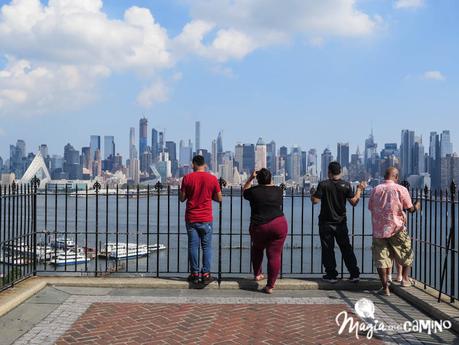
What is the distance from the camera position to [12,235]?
7211mm

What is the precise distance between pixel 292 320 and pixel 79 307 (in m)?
2.61

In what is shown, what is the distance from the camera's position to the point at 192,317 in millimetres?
5895

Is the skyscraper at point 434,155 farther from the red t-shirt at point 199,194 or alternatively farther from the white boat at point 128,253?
the red t-shirt at point 199,194

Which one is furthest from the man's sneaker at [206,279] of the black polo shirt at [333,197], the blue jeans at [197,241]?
the black polo shirt at [333,197]

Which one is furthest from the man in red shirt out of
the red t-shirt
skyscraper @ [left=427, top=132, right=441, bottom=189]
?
skyscraper @ [left=427, top=132, right=441, bottom=189]

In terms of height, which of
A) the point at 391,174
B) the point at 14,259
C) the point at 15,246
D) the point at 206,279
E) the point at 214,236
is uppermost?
the point at 391,174

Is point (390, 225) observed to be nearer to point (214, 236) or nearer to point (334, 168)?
point (334, 168)

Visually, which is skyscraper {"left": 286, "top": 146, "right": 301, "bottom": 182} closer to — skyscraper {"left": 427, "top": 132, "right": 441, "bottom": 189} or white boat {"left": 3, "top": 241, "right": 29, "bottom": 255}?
skyscraper {"left": 427, "top": 132, "right": 441, "bottom": 189}

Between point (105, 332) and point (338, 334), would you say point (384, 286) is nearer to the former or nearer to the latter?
point (338, 334)

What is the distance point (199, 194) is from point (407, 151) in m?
158

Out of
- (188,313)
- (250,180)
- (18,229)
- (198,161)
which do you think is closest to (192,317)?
(188,313)

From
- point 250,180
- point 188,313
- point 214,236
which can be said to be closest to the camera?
point 188,313

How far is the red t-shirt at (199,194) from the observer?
285 inches

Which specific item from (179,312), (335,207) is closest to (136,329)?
(179,312)
